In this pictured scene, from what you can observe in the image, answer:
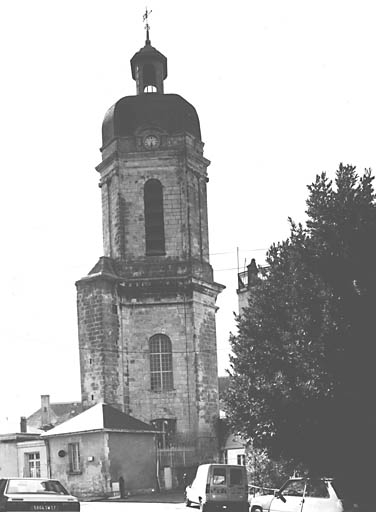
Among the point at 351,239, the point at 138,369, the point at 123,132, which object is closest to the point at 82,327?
the point at 138,369

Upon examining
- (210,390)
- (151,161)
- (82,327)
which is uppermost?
(151,161)

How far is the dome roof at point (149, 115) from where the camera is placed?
46562 millimetres

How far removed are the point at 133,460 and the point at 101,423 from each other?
7.22ft

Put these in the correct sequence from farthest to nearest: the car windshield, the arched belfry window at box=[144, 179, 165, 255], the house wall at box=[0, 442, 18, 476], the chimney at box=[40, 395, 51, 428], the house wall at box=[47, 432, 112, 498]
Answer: the chimney at box=[40, 395, 51, 428] < the house wall at box=[0, 442, 18, 476] < the arched belfry window at box=[144, 179, 165, 255] < the house wall at box=[47, 432, 112, 498] < the car windshield

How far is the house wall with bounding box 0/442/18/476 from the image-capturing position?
159ft

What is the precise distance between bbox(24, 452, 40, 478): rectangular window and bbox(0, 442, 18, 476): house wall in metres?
3.15

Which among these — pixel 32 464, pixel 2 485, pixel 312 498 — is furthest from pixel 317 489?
pixel 32 464

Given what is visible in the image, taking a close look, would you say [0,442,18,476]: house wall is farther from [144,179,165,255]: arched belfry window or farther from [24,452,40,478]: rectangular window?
[144,179,165,255]: arched belfry window

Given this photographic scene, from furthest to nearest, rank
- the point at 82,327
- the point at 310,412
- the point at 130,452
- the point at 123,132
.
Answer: the point at 123,132 → the point at 82,327 → the point at 130,452 → the point at 310,412

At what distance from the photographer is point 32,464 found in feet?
145

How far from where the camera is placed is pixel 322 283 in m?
18.8

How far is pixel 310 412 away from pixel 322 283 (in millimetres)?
2505

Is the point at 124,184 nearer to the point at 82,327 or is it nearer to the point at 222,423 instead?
the point at 82,327

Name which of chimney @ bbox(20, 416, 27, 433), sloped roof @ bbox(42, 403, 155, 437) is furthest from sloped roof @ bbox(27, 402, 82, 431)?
sloped roof @ bbox(42, 403, 155, 437)
